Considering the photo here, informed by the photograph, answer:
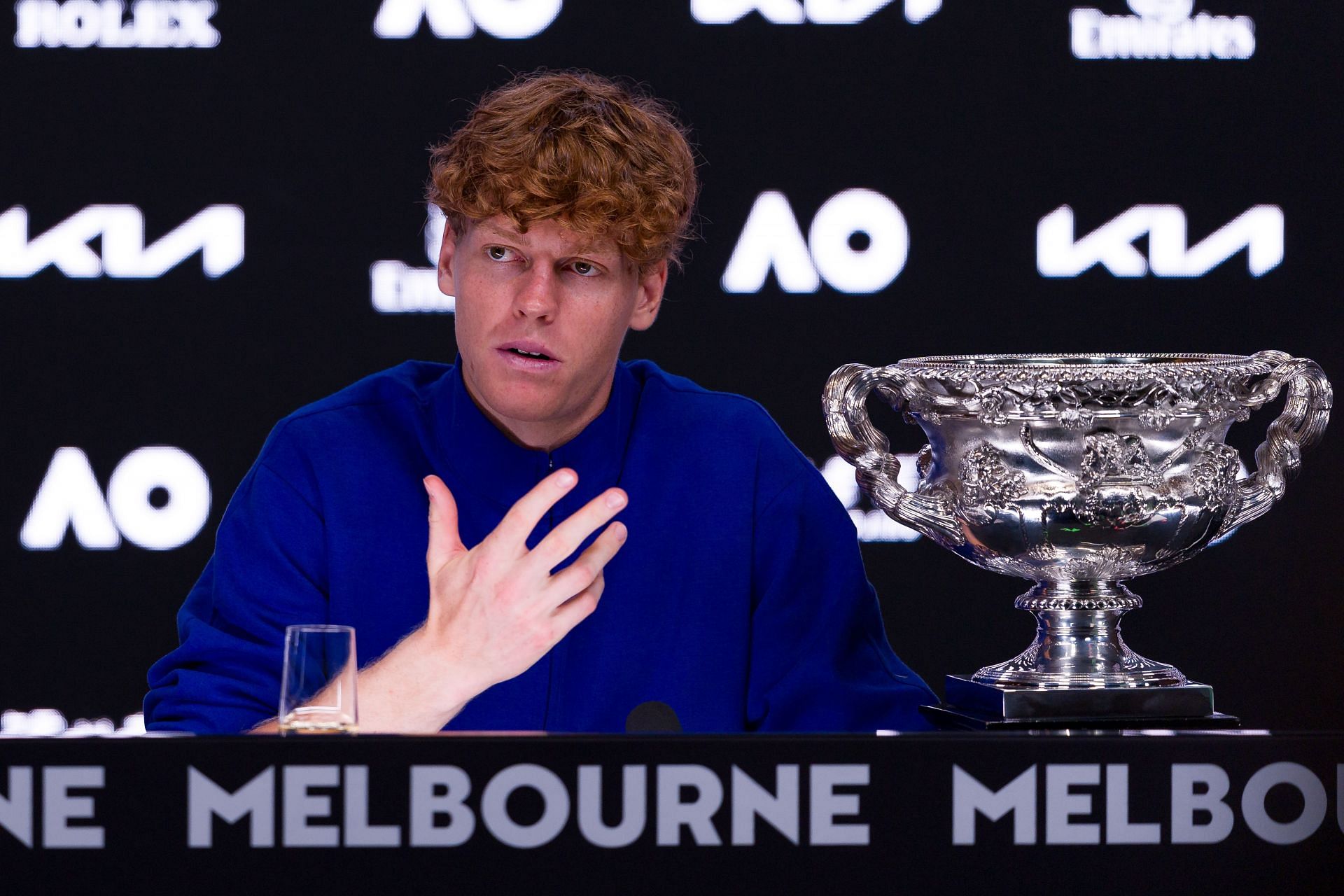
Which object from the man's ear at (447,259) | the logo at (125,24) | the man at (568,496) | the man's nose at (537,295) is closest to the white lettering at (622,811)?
the man at (568,496)

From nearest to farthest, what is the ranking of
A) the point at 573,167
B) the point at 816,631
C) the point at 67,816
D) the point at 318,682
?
the point at 67,816, the point at 318,682, the point at 573,167, the point at 816,631

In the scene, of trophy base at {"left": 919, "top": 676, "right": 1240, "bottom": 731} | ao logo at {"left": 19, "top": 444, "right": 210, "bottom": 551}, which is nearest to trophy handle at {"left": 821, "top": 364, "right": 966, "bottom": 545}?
trophy base at {"left": 919, "top": 676, "right": 1240, "bottom": 731}

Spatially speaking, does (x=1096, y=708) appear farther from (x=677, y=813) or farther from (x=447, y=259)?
(x=447, y=259)

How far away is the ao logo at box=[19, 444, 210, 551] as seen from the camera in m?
2.71

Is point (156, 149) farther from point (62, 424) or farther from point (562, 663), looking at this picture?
point (562, 663)

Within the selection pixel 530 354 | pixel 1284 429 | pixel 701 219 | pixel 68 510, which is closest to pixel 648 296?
pixel 530 354

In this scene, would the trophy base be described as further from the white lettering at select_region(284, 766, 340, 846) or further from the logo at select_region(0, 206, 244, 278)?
the logo at select_region(0, 206, 244, 278)

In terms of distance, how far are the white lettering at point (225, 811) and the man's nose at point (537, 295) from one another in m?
0.79

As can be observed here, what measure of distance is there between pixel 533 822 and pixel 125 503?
198cm

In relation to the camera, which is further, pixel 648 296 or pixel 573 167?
pixel 648 296

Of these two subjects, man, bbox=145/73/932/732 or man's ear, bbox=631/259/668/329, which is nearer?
man, bbox=145/73/932/732

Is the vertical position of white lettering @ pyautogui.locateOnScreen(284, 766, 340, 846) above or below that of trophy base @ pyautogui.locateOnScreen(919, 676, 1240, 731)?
below

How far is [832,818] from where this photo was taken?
1.00 m

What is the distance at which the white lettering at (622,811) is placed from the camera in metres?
0.99
